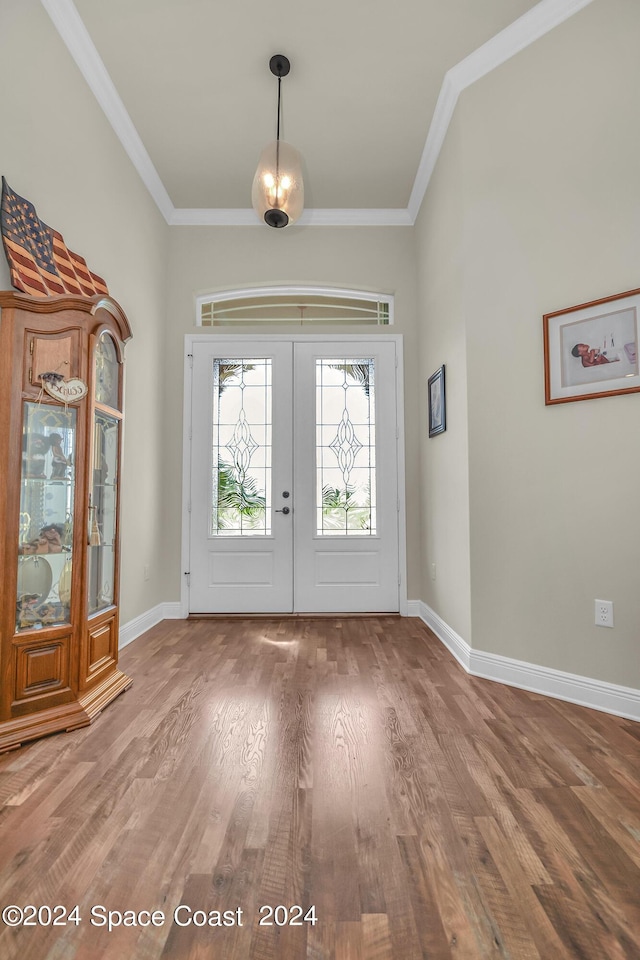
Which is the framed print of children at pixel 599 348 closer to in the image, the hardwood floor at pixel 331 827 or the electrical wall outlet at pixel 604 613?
the electrical wall outlet at pixel 604 613

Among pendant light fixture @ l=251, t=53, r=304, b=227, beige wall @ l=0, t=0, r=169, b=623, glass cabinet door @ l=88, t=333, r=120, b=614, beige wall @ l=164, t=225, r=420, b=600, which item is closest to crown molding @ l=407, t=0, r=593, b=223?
beige wall @ l=164, t=225, r=420, b=600

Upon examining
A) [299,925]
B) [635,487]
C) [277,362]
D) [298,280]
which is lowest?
[299,925]

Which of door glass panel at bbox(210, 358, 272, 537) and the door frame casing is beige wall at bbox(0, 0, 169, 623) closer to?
the door frame casing

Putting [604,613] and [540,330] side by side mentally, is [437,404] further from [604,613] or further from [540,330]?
[604,613]

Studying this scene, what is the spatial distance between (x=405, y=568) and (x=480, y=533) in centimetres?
146

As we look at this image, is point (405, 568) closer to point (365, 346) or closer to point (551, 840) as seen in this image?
point (365, 346)

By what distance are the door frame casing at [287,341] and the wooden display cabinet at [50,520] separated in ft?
5.45

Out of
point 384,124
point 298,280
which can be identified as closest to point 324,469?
point 298,280

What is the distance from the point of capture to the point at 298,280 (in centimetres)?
437

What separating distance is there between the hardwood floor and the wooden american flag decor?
80.2 inches

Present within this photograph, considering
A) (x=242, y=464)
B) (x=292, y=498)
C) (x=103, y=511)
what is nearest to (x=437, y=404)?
(x=292, y=498)

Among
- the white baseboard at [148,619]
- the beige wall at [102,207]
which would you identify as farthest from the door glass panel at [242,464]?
the white baseboard at [148,619]

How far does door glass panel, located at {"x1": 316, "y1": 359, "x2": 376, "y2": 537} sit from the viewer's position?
4281 millimetres

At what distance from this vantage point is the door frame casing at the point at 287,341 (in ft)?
14.0
